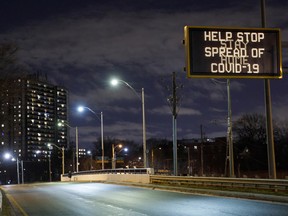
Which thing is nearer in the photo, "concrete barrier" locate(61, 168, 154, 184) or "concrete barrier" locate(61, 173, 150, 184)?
"concrete barrier" locate(61, 173, 150, 184)

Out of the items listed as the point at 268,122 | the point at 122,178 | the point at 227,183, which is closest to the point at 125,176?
the point at 122,178

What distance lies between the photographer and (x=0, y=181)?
161500 millimetres

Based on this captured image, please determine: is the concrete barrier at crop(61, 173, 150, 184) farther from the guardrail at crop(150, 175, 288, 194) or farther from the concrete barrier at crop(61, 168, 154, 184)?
the guardrail at crop(150, 175, 288, 194)

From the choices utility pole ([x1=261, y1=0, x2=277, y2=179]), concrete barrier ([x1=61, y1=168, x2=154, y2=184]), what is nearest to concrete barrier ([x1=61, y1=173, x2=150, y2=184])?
concrete barrier ([x1=61, y1=168, x2=154, y2=184])

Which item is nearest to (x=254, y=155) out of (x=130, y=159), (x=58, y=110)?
(x=130, y=159)

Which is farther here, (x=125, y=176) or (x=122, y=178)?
(x=122, y=178)

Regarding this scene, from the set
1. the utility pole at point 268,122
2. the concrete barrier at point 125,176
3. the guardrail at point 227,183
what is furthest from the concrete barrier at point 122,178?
the utility pole at point 268,122

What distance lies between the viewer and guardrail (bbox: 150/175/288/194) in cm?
2232

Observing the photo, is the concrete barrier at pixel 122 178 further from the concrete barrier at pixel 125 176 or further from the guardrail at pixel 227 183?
the guardrail at pixel 227 183

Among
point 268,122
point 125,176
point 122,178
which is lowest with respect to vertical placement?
point 122,178

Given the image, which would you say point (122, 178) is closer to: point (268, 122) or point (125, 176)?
point (125, 176)

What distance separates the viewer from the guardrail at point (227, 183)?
73.2 ft

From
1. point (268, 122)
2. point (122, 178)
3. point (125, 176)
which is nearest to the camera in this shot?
point (268, 122)

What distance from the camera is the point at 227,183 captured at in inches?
1097
